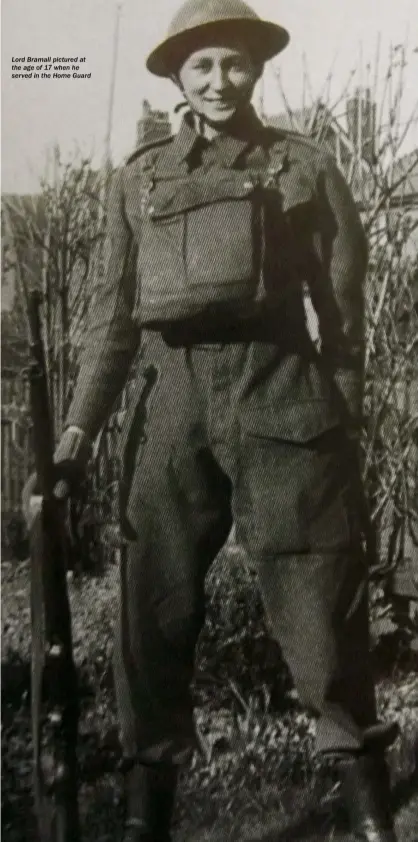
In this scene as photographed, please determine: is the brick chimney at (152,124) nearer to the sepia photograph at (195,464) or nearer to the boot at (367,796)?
the sepia photograph at (195,464)

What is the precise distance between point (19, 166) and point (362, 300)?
2.39ft

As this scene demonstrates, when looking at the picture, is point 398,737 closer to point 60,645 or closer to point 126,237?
point 60,645

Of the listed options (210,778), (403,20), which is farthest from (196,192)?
(210,778)

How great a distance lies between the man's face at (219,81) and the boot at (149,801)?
1.21 metres

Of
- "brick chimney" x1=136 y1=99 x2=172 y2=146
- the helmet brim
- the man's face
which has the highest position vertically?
the helmet brim

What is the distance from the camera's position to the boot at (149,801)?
167cm

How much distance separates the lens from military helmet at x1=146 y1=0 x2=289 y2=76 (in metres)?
1.67

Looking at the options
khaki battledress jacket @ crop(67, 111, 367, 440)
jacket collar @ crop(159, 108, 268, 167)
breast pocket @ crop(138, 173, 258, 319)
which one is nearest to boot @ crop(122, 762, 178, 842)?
khaki battledress jacket @ crop(67, 111, 367, 440)

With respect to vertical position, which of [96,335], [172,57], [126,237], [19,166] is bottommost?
[96,335]

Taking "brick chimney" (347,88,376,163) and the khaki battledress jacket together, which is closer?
the khaki battledress jacket

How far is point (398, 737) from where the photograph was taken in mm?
1757

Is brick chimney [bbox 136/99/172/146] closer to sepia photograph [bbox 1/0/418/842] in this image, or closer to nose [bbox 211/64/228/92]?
sepia photograph [bbox 1/0/418/842]

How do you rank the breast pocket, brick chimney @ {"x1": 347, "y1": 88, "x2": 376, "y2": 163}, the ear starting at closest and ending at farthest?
the breast pocket, the ear, brick chimney @ {"x1": 347, "y1": 88, "x2": 376, "y2": 163}

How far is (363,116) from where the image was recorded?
1.85 meters
